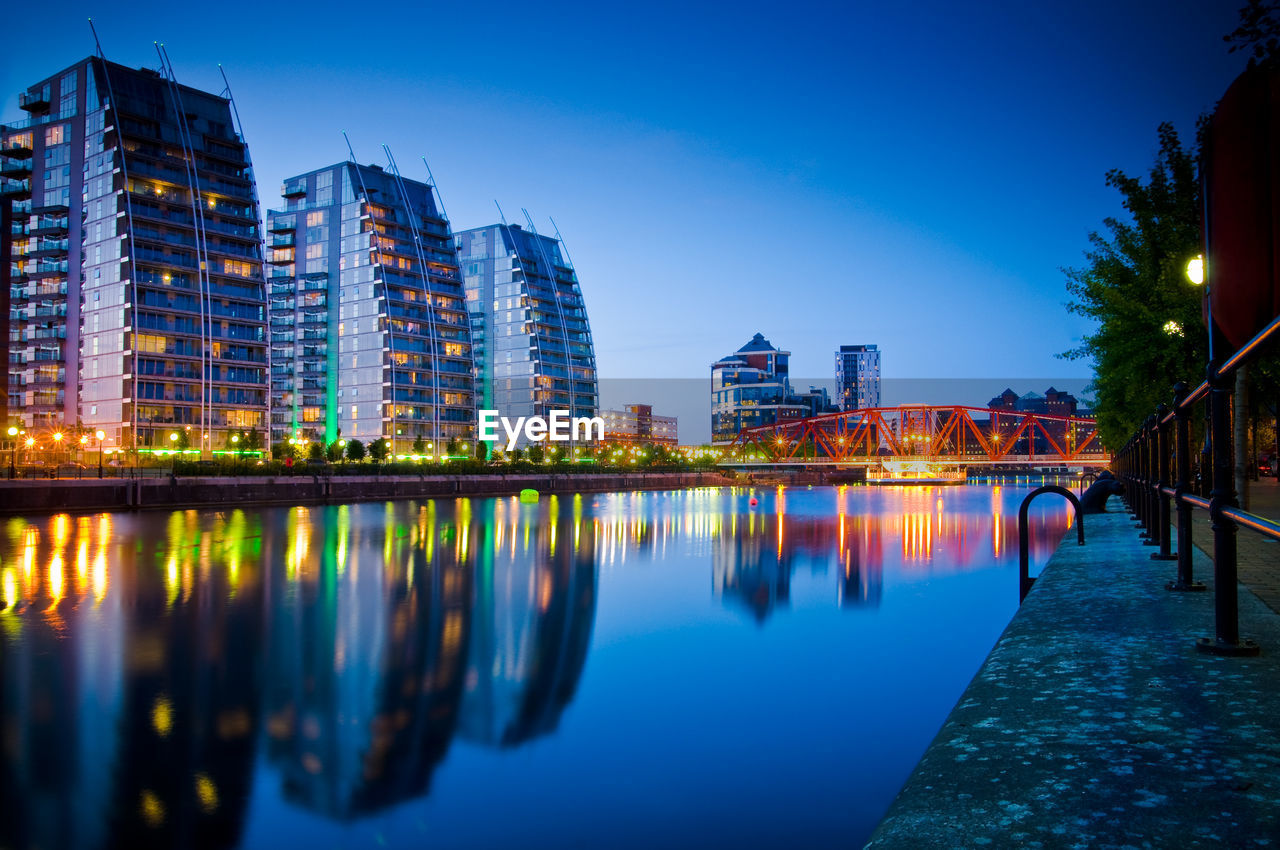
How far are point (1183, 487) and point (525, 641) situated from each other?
Result: 956 centimetres

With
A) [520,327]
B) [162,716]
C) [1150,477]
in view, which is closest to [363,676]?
[162,716]

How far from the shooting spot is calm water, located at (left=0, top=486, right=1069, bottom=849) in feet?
22.2

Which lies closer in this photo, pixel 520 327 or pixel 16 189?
pixel 16 189

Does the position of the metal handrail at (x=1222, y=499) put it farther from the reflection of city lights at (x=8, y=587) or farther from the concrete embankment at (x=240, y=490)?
the concrete embankment at (x=240, y=490)

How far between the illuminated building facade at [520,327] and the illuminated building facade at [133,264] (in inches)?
2074

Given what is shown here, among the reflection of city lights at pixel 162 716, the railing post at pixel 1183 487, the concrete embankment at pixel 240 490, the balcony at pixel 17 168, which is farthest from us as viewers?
the balcony at pixel 17 168

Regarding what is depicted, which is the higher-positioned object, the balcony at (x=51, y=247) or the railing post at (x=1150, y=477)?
the balcony at (x=51, y=247)

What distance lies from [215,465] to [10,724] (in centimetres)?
5341

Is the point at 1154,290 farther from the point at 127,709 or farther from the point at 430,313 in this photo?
the point at 430,313

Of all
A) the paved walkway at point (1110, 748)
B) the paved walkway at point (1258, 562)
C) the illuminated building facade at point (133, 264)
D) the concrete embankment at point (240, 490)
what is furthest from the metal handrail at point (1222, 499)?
the illuminated building facade at point (133, 264)

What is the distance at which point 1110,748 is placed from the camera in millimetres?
3799

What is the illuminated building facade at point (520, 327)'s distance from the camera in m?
142

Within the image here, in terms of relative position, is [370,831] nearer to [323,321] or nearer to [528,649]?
[528,649]

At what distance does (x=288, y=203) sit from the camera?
410 ft
